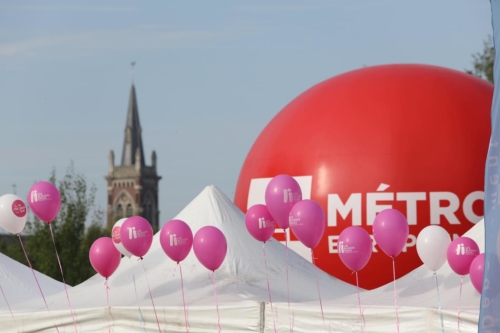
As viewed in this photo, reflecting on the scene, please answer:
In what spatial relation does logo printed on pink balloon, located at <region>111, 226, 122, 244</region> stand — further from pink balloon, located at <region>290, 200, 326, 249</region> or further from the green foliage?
the green foliage

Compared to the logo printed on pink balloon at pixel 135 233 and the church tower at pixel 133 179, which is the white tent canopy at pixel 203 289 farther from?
the church tower at pixel 133 179

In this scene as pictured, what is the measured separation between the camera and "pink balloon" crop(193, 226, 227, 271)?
1125cm

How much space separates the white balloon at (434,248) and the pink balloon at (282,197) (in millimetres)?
1649

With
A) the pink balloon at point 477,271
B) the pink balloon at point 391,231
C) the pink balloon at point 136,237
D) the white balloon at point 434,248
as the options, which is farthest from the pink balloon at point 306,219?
the pink balloon at point 136,237

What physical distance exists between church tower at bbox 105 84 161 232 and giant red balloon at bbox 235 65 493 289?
4192 inches

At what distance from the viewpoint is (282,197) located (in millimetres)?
11461

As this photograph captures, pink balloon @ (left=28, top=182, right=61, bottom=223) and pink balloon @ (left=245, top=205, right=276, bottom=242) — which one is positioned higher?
pink balloon @ (left=28, top=182, right=61, bottom=223)

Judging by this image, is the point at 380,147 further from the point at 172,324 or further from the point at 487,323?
the point at 487,323

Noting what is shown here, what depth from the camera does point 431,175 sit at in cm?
1530

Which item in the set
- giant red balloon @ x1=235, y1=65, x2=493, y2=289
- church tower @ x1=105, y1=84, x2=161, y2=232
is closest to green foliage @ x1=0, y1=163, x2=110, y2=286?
giant red balloon @ x1=235, y1=65, x2=493, y2=289

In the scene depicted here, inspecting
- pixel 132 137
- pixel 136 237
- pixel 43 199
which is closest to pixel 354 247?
pixel 136 237

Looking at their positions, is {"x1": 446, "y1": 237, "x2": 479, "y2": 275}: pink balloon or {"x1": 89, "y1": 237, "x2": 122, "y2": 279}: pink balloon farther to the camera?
{"x1": 89, "y1": 237, "x2": 122, "y2": 279}: pink balloon

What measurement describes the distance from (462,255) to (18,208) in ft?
19.6

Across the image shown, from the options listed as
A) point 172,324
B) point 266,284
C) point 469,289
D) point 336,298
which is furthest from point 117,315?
point 469,289
